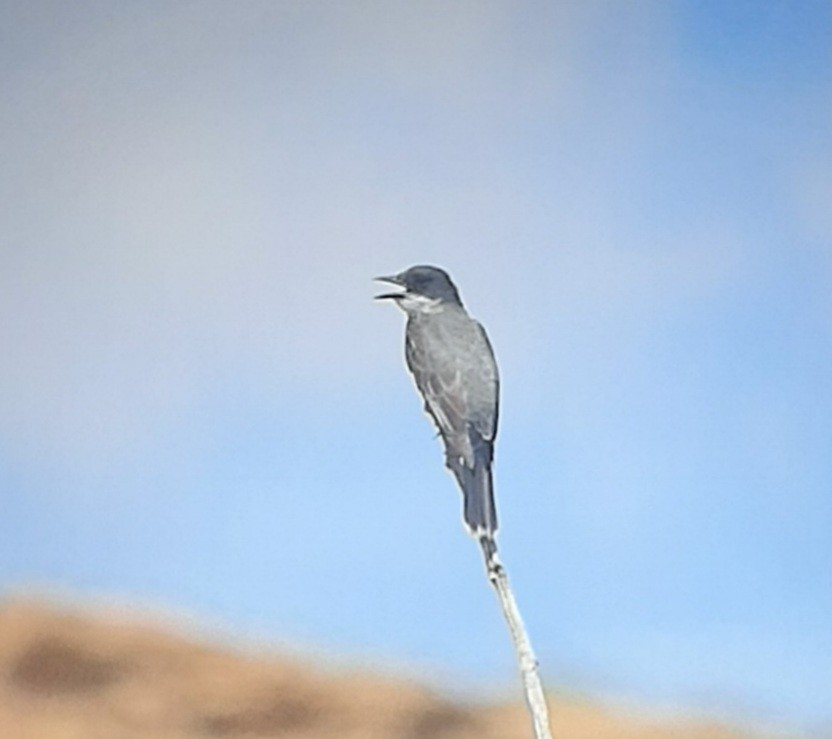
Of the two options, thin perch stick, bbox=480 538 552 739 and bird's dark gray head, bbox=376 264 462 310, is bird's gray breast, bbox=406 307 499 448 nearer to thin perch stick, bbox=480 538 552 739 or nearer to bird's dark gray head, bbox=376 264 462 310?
bird's dark gray head, bbox=376 264 462 310

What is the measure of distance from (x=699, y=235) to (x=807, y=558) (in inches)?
19.0

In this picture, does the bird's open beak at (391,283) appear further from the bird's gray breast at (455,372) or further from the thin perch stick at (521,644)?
the thin perch stick at (521,644)

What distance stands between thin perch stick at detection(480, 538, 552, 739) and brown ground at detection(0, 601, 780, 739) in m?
0.02

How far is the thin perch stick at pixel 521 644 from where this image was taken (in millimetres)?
1846

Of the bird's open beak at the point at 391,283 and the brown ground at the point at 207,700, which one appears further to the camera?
the bird's open beak at the point at 391,283

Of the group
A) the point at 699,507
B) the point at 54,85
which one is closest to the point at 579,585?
the point at 699,507

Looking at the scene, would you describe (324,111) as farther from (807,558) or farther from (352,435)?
(807,558)

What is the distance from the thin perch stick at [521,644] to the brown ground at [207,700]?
0.7 inches

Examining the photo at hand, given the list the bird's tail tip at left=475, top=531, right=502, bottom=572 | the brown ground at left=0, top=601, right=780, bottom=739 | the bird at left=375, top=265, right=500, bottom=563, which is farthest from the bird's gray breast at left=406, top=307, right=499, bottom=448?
the brown ground at left=0, top=601, right=780, bottom=739

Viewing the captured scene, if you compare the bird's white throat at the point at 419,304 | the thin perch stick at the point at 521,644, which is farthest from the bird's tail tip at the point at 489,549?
the bird's white throat at the point at 419,304

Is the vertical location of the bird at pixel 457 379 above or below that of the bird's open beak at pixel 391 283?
below

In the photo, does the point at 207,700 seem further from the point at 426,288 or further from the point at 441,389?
the point at 426,288

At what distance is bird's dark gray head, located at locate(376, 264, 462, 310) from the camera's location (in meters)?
1.98

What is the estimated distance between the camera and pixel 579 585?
6.22 ft
